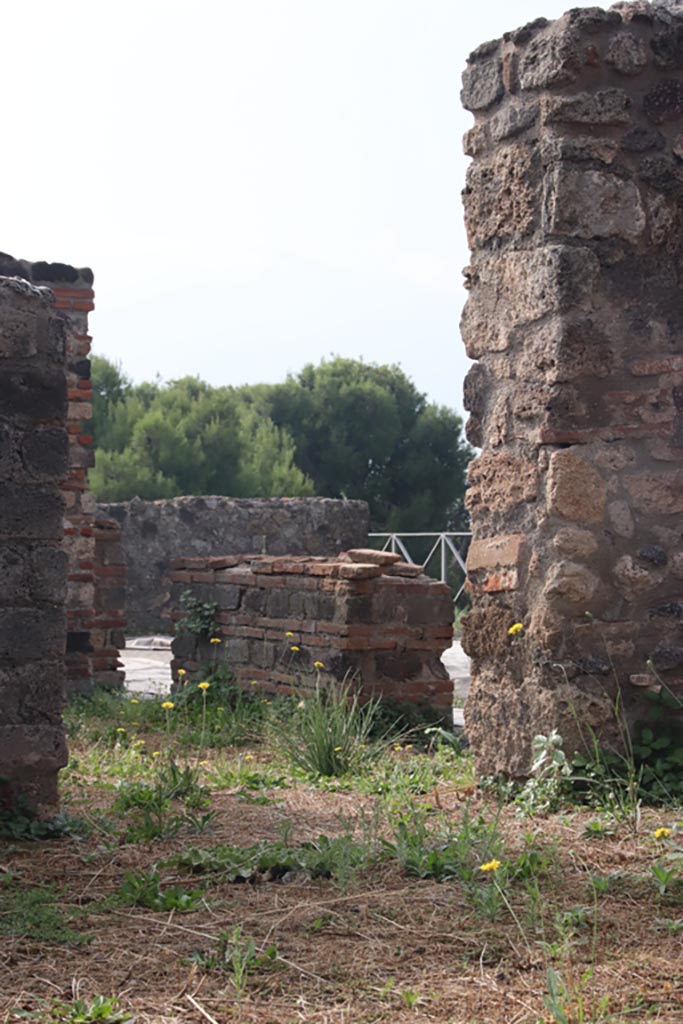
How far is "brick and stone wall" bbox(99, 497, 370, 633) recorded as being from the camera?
671 inches

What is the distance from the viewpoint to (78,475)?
8.95 m

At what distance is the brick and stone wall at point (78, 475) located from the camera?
29.2 feet

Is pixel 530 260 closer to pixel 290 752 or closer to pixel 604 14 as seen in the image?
pixel 604 14

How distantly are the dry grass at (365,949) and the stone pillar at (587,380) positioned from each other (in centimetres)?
80

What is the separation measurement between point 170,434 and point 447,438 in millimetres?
9128

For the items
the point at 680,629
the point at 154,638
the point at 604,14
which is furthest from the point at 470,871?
the point at 154,638

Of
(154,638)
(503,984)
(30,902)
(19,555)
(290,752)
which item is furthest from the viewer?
(154,638)

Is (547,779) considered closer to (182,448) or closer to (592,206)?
(592,206)

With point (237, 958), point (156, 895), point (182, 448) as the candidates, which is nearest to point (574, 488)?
point (156, 895)

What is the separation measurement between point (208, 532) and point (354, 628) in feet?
33.4

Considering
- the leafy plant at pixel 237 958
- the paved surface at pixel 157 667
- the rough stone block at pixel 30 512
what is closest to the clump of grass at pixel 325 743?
the rough stone block at pixel 30 512

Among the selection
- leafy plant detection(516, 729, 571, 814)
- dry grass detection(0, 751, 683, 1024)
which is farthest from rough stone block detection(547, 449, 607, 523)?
dry grass detection(0, 751, 683, 1024)

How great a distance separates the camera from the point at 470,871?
3.44m

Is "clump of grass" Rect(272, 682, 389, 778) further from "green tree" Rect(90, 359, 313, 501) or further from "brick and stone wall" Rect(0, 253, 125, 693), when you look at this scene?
"green tree" Rect(90, 359, 313, 501)
